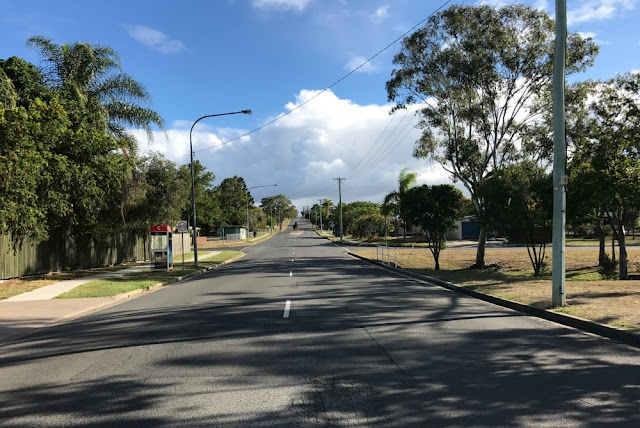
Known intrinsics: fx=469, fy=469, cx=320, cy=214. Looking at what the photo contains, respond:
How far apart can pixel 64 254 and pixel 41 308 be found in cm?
1101

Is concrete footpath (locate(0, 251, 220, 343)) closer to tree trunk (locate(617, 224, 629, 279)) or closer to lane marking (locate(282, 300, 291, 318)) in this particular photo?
lane marking (locate(282, 300, 291, 318))

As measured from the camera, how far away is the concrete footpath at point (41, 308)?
1007 cm

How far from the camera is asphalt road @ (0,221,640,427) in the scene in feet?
15.1

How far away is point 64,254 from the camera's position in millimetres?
22234

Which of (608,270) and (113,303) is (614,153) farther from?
(113,303)

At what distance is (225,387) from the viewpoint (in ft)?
17.7

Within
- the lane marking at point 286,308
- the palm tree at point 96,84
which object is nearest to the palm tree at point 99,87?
the palm tree at point 96,84

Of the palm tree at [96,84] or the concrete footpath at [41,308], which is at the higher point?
the palm tree at [96,84]

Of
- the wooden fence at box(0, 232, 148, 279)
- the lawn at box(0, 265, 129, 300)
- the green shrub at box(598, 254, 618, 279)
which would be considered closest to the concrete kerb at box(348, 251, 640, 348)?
the green shrub at box(598, 254, 618, 279)

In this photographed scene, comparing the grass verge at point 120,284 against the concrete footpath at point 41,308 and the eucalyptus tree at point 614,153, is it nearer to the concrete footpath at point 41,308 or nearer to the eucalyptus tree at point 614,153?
the concrete footpath at point 41,308

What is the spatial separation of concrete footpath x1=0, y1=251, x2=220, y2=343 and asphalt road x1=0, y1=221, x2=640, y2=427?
83 centimetres

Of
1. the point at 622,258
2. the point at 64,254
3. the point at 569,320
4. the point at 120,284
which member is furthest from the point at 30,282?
the point at 622,258

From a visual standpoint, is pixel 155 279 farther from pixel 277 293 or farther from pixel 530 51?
pixel 530 51

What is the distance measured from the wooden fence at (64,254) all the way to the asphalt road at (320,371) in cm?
1025
